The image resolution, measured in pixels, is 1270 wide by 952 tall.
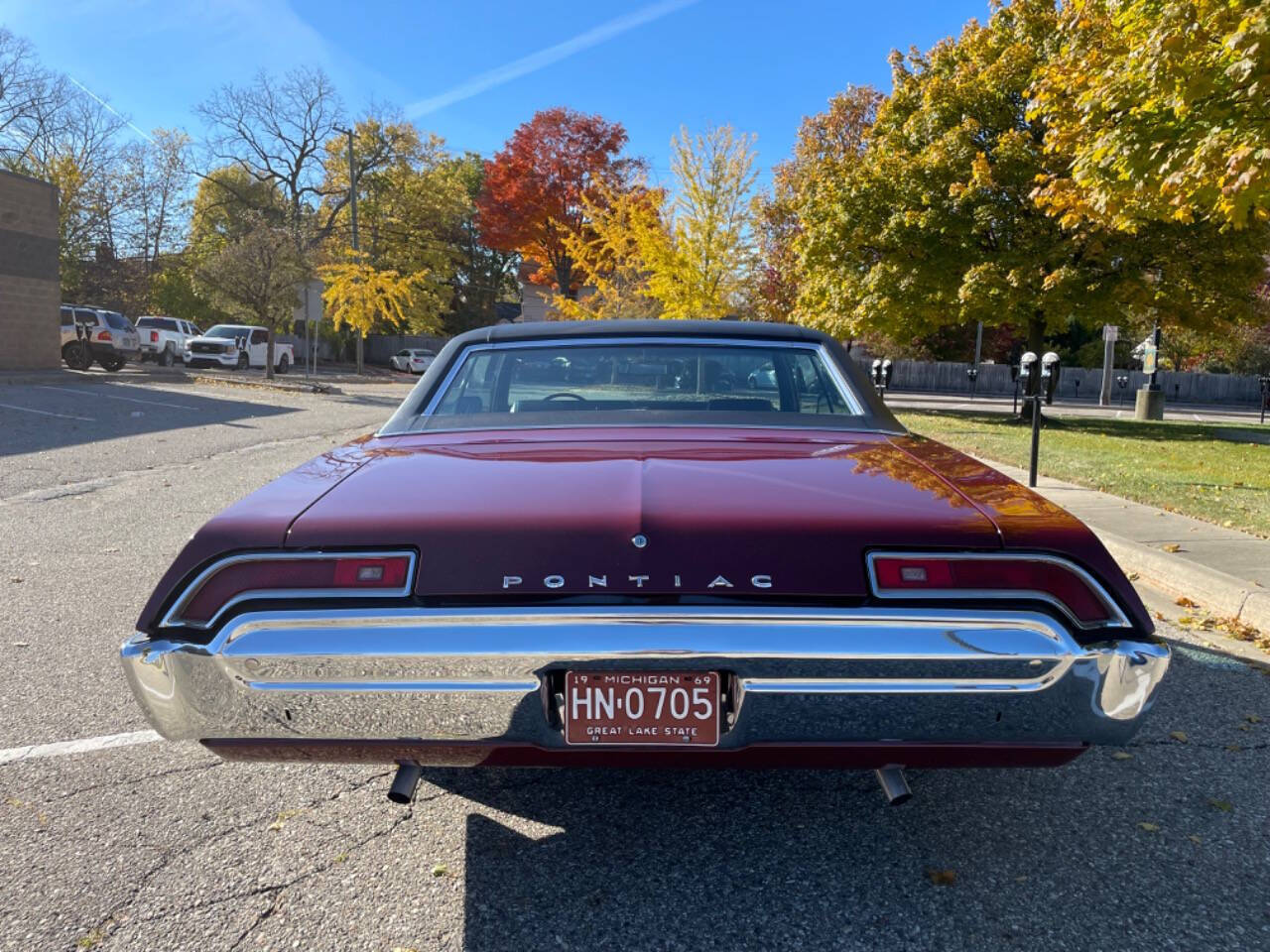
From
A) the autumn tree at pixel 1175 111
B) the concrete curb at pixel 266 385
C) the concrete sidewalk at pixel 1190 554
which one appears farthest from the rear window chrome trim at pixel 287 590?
the concrete curb at pixel 266 385

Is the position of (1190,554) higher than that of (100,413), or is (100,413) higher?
(1190,554)

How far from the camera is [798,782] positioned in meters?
2.93

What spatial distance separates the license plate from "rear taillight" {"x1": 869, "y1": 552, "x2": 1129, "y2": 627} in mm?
456

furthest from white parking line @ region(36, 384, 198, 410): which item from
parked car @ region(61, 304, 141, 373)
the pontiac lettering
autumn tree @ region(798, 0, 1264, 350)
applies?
the pontiac lettering

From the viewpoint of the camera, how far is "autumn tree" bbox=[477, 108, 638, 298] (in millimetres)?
50844

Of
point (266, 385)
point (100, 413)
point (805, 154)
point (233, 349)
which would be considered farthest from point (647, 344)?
point (805, 154)

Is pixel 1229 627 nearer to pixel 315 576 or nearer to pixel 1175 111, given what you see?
pixel 1175 111

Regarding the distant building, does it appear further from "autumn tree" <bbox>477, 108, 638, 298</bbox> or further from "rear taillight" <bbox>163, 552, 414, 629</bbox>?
"rear taillight" <bbox>163, 552, 414, 629</bbox>

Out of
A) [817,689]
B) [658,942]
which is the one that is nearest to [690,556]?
[817,689]

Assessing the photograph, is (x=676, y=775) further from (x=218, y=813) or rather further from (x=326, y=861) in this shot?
(x=218, y=813)

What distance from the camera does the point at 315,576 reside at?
201 centimetres

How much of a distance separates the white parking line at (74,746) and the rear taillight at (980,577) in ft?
8.89

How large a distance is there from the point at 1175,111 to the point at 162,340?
31778 millimetres

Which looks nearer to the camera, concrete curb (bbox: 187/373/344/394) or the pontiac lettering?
the pontiac lettering
